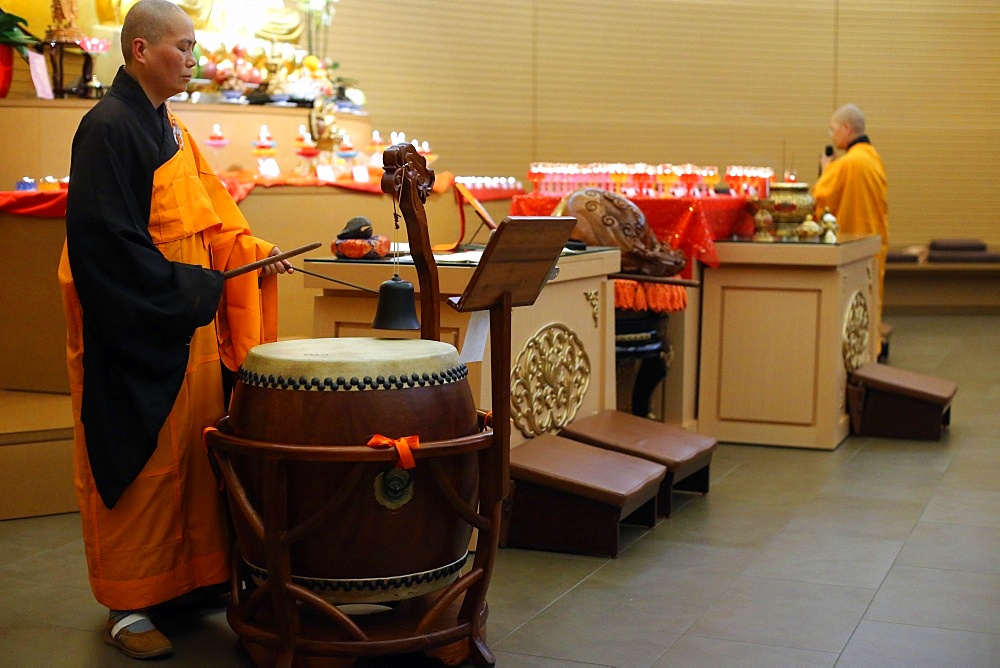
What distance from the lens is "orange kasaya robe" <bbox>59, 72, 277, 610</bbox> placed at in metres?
2.56

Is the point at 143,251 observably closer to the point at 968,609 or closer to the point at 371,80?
the point at 968,609

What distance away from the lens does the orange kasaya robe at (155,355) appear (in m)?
2.56

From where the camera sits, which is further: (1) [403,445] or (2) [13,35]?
(2) [13,35]

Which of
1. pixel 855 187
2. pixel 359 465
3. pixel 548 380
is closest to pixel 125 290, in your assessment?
pixel 359 465

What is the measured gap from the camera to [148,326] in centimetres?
257

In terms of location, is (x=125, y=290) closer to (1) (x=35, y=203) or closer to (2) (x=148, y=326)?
(2) (x=148, y=326)

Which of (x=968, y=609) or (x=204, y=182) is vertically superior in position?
(x=204, y=182)

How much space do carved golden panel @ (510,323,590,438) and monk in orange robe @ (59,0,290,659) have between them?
1.13 meters

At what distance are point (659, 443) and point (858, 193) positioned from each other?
3706 mm

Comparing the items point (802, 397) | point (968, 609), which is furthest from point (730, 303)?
point (968, 609)

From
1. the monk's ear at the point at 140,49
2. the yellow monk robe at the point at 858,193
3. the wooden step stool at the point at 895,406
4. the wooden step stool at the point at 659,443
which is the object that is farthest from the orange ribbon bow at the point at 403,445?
the yellow monk robe at the point at 858,193

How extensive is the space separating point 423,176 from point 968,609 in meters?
1.79

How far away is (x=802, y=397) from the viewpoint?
5.16 meters

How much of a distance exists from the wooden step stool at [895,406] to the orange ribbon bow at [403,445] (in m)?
3.41
